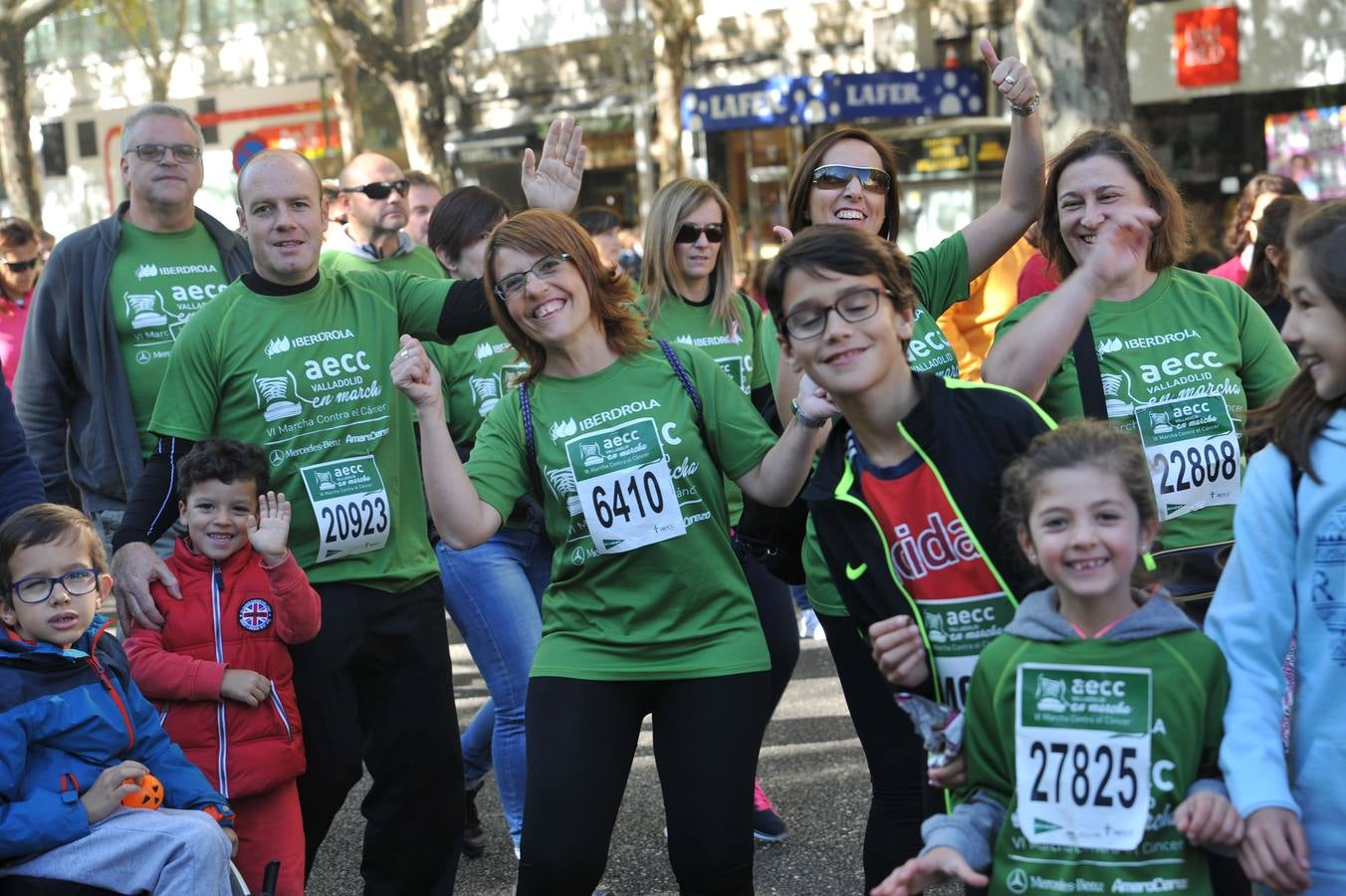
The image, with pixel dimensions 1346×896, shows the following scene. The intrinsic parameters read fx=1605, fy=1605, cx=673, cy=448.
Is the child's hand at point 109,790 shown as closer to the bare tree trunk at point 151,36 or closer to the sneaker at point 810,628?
the sneaker at point 810,628

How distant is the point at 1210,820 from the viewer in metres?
2.63

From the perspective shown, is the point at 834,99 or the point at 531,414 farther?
the point at 834,99

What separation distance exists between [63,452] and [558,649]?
7.57 ft

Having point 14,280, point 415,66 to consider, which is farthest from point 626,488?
point 415,66

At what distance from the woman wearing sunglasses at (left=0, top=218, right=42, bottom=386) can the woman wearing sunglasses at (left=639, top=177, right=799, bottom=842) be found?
14.6ft

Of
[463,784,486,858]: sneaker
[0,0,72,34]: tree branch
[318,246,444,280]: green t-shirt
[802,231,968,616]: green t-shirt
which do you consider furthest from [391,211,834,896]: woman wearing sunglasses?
[0,0,72,34]: tree branch

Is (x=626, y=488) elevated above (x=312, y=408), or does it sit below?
below

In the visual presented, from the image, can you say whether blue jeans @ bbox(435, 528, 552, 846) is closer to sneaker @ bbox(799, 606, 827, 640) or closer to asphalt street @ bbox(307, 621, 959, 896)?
asphalt street @ bbox(307, 621, 959, 896)

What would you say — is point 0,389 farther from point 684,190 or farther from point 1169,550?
point 1169,550

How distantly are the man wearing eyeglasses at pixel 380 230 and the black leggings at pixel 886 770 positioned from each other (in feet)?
10.6

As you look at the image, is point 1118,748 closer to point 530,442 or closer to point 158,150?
point 530,442

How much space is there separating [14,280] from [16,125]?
1311cm

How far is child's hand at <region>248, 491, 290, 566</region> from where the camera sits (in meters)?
4.19

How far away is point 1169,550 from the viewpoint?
12.6 ft
